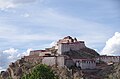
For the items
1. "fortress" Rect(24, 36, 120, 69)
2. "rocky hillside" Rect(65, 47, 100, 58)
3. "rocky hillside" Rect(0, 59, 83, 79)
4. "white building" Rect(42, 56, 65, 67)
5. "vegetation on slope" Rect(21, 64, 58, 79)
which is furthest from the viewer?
"rocky hillside" Rect(65, 47, 100, 58)

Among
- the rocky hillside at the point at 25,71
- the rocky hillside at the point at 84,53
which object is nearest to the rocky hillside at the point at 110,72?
the rocky hillside at the point at 25,71

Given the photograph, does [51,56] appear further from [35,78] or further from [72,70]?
[35,78]

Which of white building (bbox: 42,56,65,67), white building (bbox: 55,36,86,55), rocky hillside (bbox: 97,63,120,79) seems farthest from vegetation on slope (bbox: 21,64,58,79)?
white building (bbox: 55,36,86,55)

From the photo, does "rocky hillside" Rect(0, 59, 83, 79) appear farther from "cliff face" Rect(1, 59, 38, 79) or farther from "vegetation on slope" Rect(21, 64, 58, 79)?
"vegetation on slope" Rect(21, 64, 58, 79)

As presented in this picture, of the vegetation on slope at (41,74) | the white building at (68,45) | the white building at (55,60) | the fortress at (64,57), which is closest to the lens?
the vegetation on slope at (41,74)

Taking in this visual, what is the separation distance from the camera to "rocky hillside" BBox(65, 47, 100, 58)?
114 m

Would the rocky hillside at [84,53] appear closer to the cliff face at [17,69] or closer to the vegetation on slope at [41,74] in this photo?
the cliff face at [17,69]

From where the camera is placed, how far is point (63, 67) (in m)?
105

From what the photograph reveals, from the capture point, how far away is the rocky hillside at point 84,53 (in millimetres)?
113925

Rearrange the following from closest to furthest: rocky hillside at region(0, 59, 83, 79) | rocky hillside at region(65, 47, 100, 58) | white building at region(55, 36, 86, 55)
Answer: rocky hillside at region(0, 59, 83, 79)
white building at region(55, 36, 86, 55)
rocky hillside at region(65, 47, 100, 58)

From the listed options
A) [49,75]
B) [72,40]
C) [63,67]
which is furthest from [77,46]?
[49,75]

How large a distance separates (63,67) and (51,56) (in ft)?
19.6

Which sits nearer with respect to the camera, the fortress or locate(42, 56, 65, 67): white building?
locate(42, 56, 65, 67): white building

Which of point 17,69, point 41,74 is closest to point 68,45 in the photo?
point 17,69
